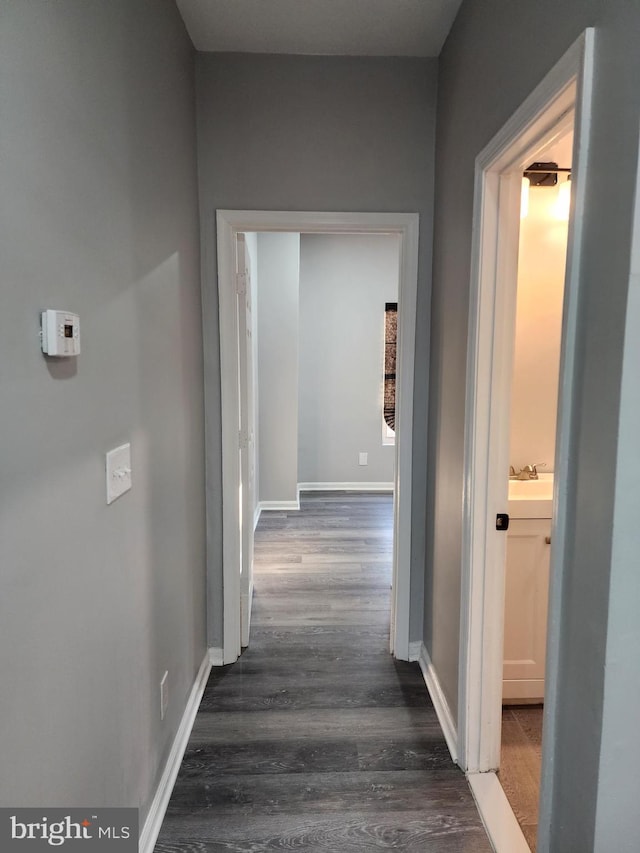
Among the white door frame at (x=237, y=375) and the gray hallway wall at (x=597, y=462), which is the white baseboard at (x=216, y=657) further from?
the gray hallway wall at (x=597, y=462)

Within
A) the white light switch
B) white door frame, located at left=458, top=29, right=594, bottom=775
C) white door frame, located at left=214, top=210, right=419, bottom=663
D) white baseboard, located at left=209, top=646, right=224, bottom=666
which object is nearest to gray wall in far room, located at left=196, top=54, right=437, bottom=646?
white door frame, located at left=214, top=210, right=419, bottom=663

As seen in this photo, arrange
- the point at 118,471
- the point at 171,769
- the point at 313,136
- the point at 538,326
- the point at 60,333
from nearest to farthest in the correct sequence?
the point at 60,333
the point at 118,471
the point at 171,769
the point at 313,136
the point at 538,326

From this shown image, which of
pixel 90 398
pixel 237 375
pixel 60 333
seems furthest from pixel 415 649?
pixel 60 333

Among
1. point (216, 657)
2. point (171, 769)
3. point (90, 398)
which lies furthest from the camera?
point (216, 657)

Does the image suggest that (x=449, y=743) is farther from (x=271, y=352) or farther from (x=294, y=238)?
(x=294, y=238)

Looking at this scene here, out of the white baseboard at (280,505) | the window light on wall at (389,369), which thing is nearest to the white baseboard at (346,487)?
the window light on wall at (389,369)

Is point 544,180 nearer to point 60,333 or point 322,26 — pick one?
point 322,26

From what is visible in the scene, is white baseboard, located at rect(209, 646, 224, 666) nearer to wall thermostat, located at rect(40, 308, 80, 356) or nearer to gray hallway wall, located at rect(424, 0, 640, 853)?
gray hallway wall, located at rect(424, 0, 640, 853)

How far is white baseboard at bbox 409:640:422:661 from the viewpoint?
2486 millimetres

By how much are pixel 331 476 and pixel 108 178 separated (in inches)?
188

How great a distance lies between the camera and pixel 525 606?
2.09 meters

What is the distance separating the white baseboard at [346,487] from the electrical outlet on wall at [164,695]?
402cm

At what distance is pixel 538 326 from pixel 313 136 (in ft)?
4.19

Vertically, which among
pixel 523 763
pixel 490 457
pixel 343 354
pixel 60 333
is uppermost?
pixel 343 354
